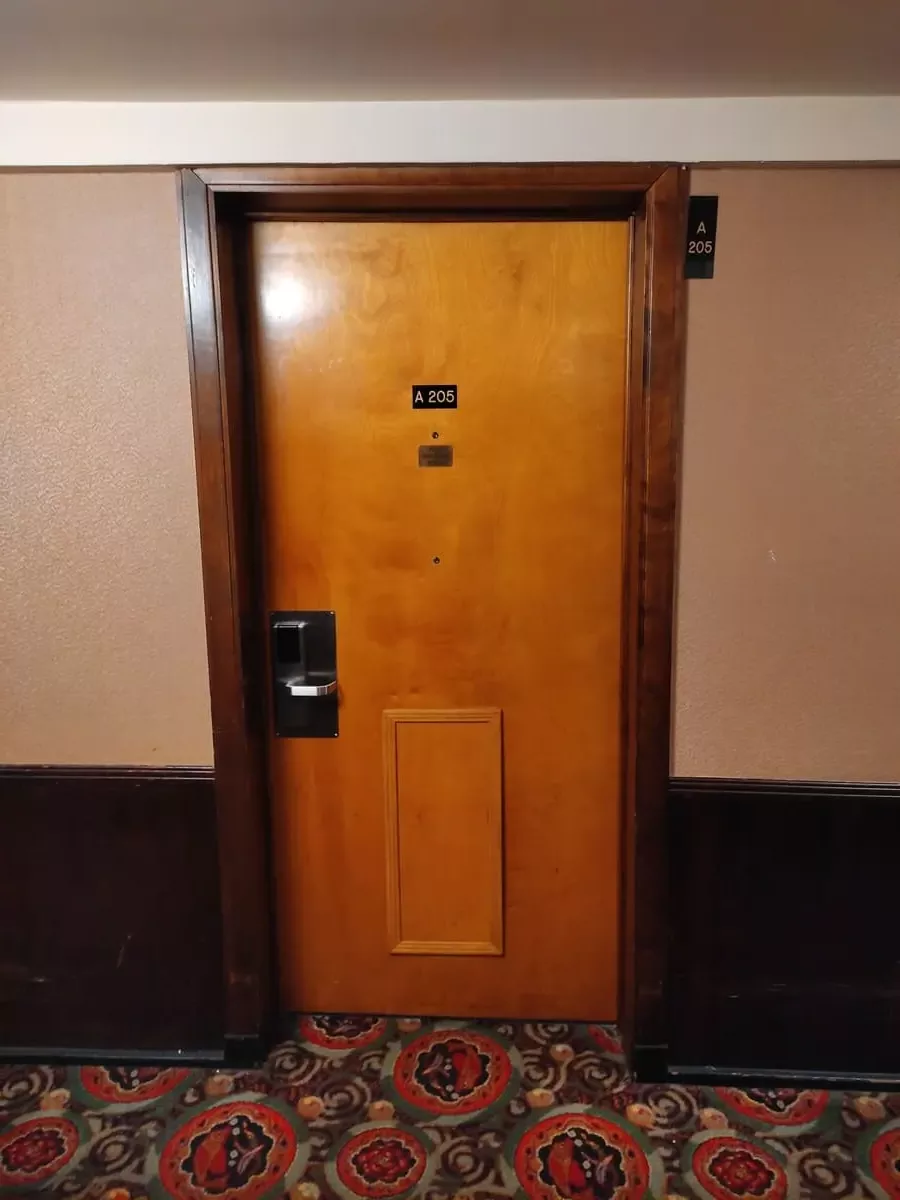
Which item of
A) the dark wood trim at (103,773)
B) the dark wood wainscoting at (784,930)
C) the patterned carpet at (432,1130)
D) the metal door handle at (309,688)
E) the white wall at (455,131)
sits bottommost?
the patterned carpet at (432,1130)

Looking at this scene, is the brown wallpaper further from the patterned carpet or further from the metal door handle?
the patterned carpet

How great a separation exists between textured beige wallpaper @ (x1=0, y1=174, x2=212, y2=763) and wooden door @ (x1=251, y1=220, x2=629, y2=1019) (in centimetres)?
23

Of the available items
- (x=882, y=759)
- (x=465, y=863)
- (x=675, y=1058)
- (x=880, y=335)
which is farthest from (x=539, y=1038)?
(x=880, y=335)

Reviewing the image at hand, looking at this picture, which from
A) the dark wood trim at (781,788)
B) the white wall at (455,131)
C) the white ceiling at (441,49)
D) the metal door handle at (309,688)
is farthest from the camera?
the metal door handle at (309,688)

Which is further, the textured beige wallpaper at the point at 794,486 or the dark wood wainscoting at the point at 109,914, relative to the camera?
the dark wood wainscoting at the point at 109,914

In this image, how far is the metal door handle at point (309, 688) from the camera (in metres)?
1.96

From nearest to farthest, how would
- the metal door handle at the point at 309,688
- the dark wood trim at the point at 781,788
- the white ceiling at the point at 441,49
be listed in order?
the white ceiling at the point at 441,49 < the dark wood trim at the point at 781,788 < the metal door handle at the point at 309,688

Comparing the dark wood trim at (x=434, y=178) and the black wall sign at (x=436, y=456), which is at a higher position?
the dark wood trim at (x=434, y=178)

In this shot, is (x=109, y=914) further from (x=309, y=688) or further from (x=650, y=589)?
(x=650, y=589)

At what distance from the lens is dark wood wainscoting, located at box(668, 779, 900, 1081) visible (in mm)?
1863

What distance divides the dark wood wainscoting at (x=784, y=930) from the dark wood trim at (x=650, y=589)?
0.18ft

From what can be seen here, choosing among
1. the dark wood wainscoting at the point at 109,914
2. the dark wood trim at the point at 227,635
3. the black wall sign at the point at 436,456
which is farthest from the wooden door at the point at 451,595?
the dark wood wainscoting at the point at 109,914

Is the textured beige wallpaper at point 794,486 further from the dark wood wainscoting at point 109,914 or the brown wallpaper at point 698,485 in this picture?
the dark wood wainscoting at point 109,914

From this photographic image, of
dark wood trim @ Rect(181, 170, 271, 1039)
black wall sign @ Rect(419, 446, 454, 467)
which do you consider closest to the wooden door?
black wall sign @ Rect(419, 446, 454, 467)
